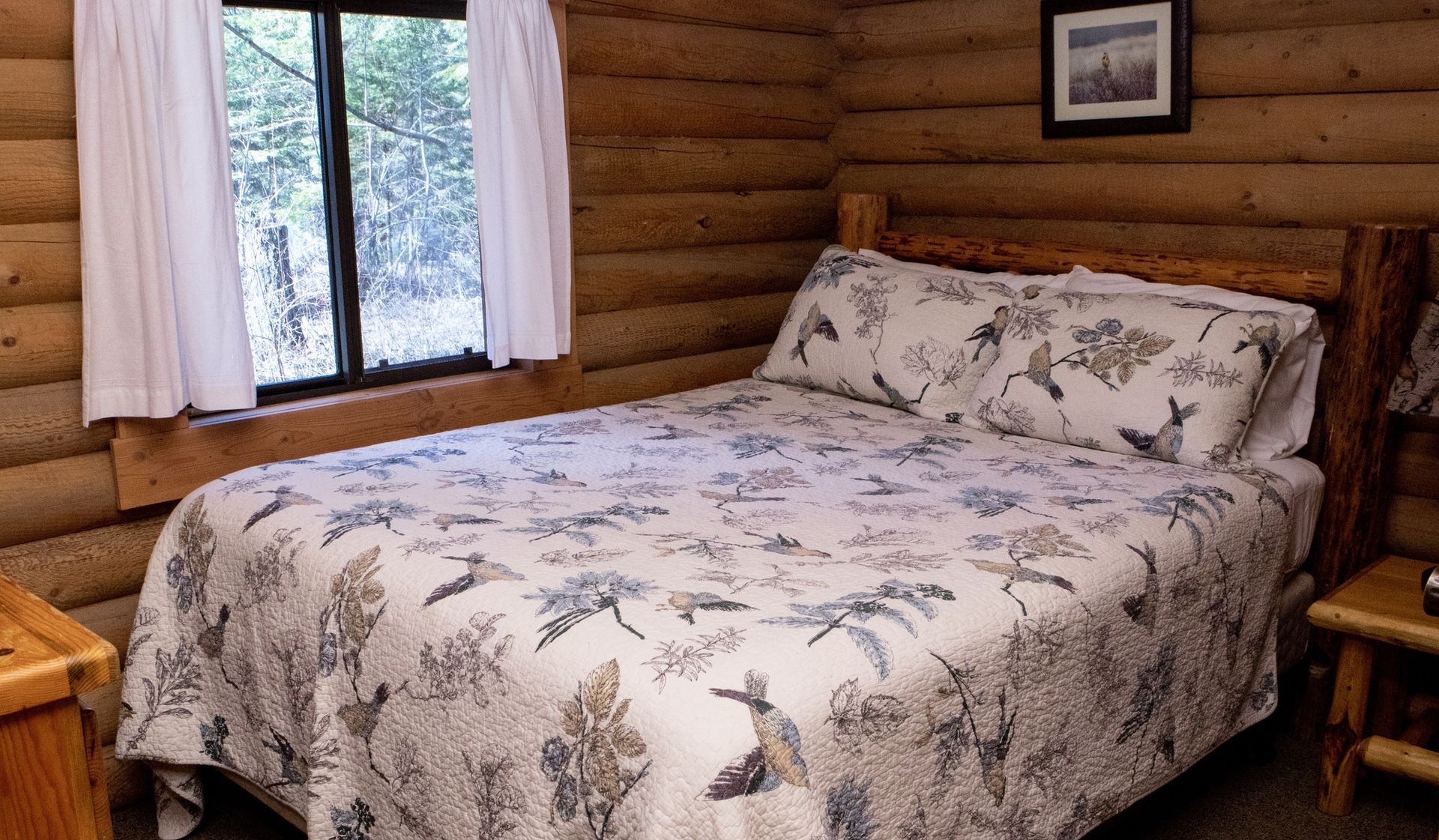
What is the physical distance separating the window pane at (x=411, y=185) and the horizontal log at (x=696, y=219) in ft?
1.26

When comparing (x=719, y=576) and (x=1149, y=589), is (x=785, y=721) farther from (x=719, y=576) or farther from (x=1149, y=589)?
(x=1149, y=589)

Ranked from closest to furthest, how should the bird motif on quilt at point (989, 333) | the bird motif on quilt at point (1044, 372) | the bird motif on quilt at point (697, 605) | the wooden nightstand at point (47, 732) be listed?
the wooden nightstand at point (47, 732)
the bird motif on quilt at point (697, 605)
the bird motif on quilt at point (1044, 372)
the bird motif on quilt at point (989, 333)

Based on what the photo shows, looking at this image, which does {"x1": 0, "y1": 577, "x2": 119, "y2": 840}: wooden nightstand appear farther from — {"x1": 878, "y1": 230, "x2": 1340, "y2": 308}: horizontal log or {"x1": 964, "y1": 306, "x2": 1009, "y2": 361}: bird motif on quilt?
{"x1": 878, "y1": 230, "x2": 1340, "y2": 308}: horizontal log

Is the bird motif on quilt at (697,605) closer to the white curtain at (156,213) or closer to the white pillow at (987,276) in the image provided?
the white curtain at (156,213)

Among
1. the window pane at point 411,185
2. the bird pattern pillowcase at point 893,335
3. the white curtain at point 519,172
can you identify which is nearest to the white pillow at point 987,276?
the bird pattern pillowcase at point 893,335

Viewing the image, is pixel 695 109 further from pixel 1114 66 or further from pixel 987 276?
pixel 1114 66

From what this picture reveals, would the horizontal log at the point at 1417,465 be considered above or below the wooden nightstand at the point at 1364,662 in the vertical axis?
above

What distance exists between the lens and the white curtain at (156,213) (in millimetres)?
2471

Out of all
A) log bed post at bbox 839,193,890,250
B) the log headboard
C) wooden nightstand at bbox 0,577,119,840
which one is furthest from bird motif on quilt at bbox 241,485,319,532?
the log headboard

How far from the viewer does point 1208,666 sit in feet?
7.81

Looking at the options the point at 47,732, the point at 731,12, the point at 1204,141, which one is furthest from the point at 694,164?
the point at 47,732

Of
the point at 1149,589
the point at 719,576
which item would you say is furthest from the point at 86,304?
the point at 1149,589

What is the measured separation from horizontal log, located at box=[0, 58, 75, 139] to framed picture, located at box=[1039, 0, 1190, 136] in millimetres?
2577

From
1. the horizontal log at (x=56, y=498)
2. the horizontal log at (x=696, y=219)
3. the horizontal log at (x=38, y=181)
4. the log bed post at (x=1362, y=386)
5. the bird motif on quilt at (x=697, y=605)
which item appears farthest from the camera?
the horizontal log at (x=696, y=219)
